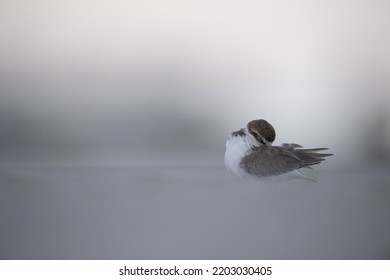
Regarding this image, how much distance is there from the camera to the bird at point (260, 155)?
2.26m

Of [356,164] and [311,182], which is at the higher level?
[356,164]

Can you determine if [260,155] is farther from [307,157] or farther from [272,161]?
[307,157]

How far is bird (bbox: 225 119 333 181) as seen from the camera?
88.8 inches

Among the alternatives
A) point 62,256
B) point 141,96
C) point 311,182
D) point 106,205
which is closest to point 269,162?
point 311,182

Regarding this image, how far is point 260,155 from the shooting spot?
2250 millimetres

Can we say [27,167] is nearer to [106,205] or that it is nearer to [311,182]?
[106,205]

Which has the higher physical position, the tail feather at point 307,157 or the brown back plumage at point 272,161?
the tail feather at point 307,157

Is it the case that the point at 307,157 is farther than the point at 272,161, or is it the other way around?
the point at 307,157

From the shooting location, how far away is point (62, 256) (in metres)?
1.90

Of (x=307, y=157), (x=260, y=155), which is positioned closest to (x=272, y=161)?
(x=260, y=155)

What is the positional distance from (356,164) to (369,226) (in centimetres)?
98

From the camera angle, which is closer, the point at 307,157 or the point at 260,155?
the point at 260,155

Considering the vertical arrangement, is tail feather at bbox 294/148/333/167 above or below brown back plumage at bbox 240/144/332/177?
above

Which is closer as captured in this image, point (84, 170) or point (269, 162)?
point (269, 162)
